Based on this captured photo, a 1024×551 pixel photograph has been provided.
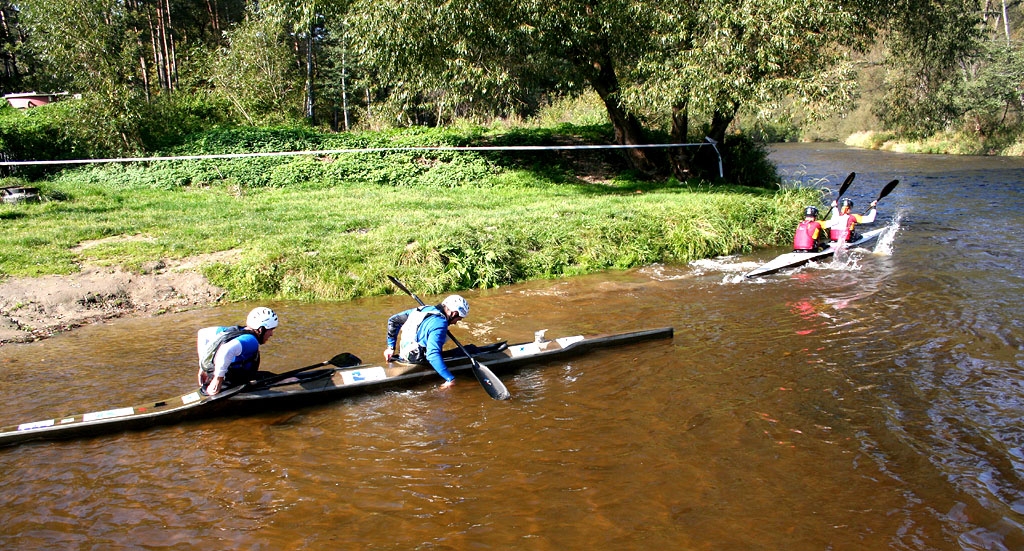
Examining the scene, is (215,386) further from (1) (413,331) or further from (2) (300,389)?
(1) (413,331)

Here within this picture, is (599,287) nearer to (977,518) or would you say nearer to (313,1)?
(977,518)

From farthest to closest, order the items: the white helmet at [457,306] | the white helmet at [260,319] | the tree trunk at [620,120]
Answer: the tree trunk at [620,120] < the white helmet at [457,306] < the white helmet at [260,319]

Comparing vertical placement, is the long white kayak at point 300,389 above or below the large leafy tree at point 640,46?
below

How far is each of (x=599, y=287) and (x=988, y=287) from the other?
617 cm

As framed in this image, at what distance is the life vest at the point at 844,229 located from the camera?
522 inches

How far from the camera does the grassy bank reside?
36.4 ft

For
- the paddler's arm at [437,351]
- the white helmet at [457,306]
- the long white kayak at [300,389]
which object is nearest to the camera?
the long white kayak at [300,389]

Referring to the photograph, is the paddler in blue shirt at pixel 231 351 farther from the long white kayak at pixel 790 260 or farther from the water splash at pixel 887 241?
the water splash at pixel 887 241

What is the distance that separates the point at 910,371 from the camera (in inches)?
296

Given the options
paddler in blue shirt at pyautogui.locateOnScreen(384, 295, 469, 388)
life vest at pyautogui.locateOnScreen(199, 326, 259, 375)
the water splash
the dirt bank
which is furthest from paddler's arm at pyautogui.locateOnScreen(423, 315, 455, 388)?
the water splash

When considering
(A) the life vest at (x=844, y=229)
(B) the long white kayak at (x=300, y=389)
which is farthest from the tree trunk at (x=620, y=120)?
(B) the long white kayak at (x=300, y=389)

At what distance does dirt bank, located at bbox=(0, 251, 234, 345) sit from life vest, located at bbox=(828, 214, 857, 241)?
37.5ft

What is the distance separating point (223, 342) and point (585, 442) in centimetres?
364

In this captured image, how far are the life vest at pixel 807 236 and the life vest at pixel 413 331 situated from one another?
27.5 ft
